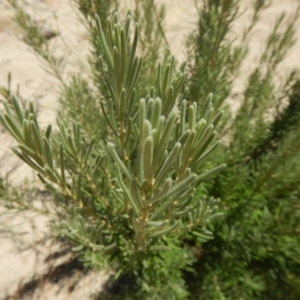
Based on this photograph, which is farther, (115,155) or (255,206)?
(255,206)

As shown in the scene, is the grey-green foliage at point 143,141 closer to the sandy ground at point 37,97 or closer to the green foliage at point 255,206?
the green foliage at point 255,206

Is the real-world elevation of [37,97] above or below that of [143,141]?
above

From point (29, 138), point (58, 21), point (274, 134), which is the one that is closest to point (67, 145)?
point (29, 138)

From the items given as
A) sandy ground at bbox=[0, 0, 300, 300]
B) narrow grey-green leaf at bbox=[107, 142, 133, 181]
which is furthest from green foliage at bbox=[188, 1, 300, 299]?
narrow grey-green leaf at bbox=[107, 142, 133, 181]

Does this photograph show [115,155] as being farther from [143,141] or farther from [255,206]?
[255,206]

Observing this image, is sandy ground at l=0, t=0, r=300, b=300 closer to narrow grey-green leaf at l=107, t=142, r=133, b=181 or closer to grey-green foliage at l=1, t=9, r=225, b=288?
grey-green foliage at l=1, t=9, r=225, b=288

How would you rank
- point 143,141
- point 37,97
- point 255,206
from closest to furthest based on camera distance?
point 143,141, point 255,206, point 37,97

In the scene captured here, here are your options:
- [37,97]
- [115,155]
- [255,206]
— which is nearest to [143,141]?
[115,155]

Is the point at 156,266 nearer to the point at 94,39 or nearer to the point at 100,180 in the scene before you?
the point at 100,180
